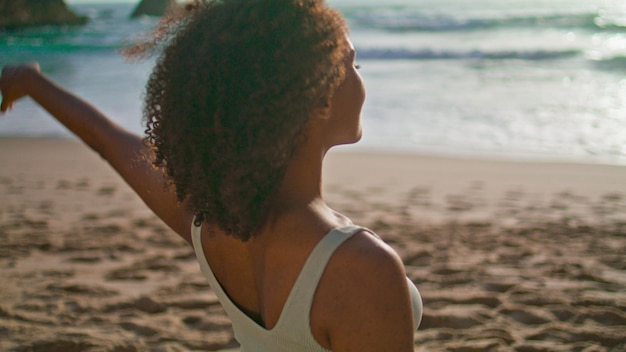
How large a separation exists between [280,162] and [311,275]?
8.9 inches

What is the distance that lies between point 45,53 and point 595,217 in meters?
22.5

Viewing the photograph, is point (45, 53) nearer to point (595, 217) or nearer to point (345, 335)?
point (595, 217)

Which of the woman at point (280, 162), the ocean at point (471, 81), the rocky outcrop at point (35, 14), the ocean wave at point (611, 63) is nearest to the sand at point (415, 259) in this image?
the ocean at point (471, 81)

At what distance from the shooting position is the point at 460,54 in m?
18.9

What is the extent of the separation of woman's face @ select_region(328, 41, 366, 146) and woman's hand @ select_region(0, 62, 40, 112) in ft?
3.14

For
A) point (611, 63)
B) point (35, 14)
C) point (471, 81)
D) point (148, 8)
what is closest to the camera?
point (471, 81)

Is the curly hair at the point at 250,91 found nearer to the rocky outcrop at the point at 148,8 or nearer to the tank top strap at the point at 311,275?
the tank top strap at the point at 311,275

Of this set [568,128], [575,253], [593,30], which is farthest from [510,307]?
[593,30]

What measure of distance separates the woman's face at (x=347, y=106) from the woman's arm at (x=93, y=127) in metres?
0.60

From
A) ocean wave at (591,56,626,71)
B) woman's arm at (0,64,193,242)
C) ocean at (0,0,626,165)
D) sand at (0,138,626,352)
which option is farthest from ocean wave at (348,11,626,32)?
woman's arm at (0,64,193,242)

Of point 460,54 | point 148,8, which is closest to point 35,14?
point 148,8

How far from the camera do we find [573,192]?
642cm

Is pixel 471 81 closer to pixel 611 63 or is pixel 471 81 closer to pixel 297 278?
pixel 611 63

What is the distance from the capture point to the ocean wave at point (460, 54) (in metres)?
17.9
